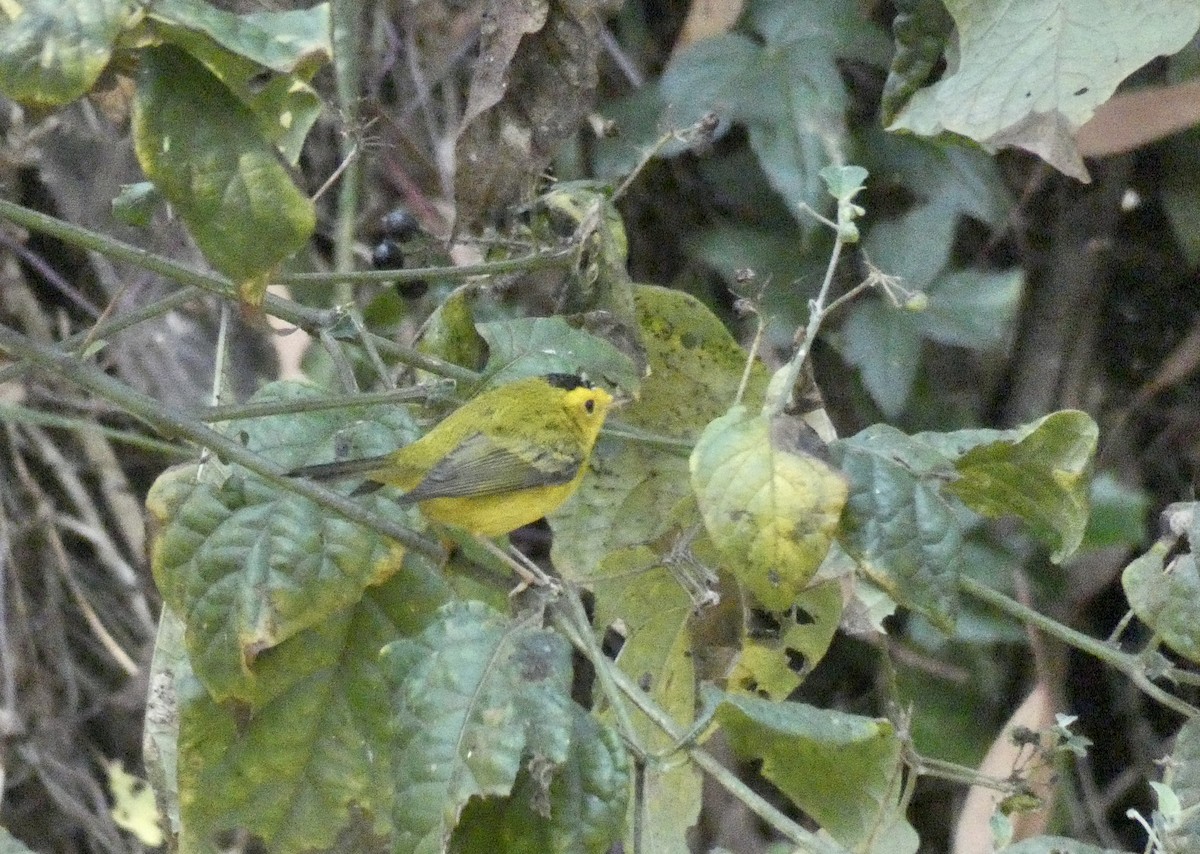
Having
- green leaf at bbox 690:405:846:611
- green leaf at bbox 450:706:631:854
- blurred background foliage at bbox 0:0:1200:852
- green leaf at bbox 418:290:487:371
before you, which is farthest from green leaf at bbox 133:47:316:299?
blurred background foliage at bbox 0:0:1200:852

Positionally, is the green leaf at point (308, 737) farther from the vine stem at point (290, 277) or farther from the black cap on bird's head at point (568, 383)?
the black cap on bird's head at point (568, 383)

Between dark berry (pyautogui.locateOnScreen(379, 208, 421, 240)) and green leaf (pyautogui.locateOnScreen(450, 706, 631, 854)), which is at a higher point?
dark berry (pyautogui.locateOnScreen(379, 208, 421, 240))

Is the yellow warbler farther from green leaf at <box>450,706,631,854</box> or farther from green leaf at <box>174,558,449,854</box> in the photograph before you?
green leaf at <box>450,706,631,854</box>

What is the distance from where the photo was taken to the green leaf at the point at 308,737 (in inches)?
69.7

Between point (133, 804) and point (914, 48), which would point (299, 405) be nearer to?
point (914, 48)

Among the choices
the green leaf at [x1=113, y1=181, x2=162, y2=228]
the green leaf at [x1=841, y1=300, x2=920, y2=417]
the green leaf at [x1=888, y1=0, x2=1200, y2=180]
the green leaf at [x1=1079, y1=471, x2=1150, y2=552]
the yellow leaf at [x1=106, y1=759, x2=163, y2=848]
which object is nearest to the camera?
the green leaf at [x1=113, y1=181, x2=162, y2=228]

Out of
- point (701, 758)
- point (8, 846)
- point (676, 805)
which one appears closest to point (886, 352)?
point (676, 805)

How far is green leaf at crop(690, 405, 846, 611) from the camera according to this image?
4.37 feet

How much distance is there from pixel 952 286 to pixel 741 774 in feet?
4.14

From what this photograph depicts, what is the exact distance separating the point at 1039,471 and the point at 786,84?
1.14 meters

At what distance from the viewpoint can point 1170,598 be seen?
1647 mm

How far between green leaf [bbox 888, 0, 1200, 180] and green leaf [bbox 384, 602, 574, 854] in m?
0.98

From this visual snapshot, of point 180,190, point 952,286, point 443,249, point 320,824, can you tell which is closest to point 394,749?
point 320,824

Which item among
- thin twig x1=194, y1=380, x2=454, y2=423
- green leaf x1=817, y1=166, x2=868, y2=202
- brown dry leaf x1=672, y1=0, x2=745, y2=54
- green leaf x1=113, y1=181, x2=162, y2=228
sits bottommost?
brown dry leaf x1=672, y1=0, x2=745, y2=54
